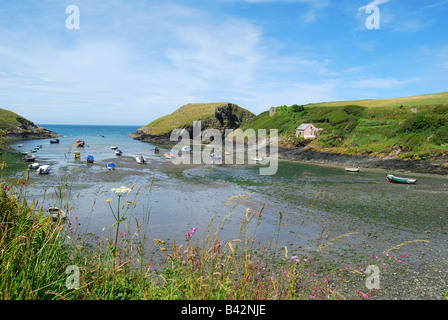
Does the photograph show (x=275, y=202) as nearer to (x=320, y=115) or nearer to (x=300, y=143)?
(x=300, y=143)

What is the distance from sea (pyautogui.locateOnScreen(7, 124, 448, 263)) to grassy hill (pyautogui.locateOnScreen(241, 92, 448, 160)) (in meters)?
13.5

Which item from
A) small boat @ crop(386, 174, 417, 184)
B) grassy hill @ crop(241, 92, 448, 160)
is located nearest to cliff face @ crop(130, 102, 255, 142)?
grassy hill @ crop(241, 92, 448, 160)

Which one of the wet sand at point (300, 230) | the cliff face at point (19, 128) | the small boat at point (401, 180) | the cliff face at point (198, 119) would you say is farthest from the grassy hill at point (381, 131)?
the cliff face at point (19, 128)

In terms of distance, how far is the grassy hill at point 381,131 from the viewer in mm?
52406

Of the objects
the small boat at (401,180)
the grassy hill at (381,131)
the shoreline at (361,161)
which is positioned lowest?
the small boat at (401,180)

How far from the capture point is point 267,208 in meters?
22.7

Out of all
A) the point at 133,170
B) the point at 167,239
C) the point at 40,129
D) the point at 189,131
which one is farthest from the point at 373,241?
the point at 40,129

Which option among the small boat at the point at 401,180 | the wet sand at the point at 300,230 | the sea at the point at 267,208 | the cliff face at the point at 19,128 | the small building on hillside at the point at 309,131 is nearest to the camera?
the wet sand at the point at 300,230

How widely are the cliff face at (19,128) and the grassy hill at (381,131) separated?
102m

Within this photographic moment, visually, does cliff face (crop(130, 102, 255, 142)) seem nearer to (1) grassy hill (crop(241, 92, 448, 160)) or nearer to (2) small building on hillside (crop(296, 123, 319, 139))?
(1) grassy hill (crop(241, 92, 448, 160))

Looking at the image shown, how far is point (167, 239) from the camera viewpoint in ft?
50.2

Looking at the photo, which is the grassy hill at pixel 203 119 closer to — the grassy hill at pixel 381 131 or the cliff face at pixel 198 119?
the cliff face at pixel 198 119

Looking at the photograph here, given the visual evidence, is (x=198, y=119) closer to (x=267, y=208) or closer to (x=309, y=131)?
(x=309, y=131)
